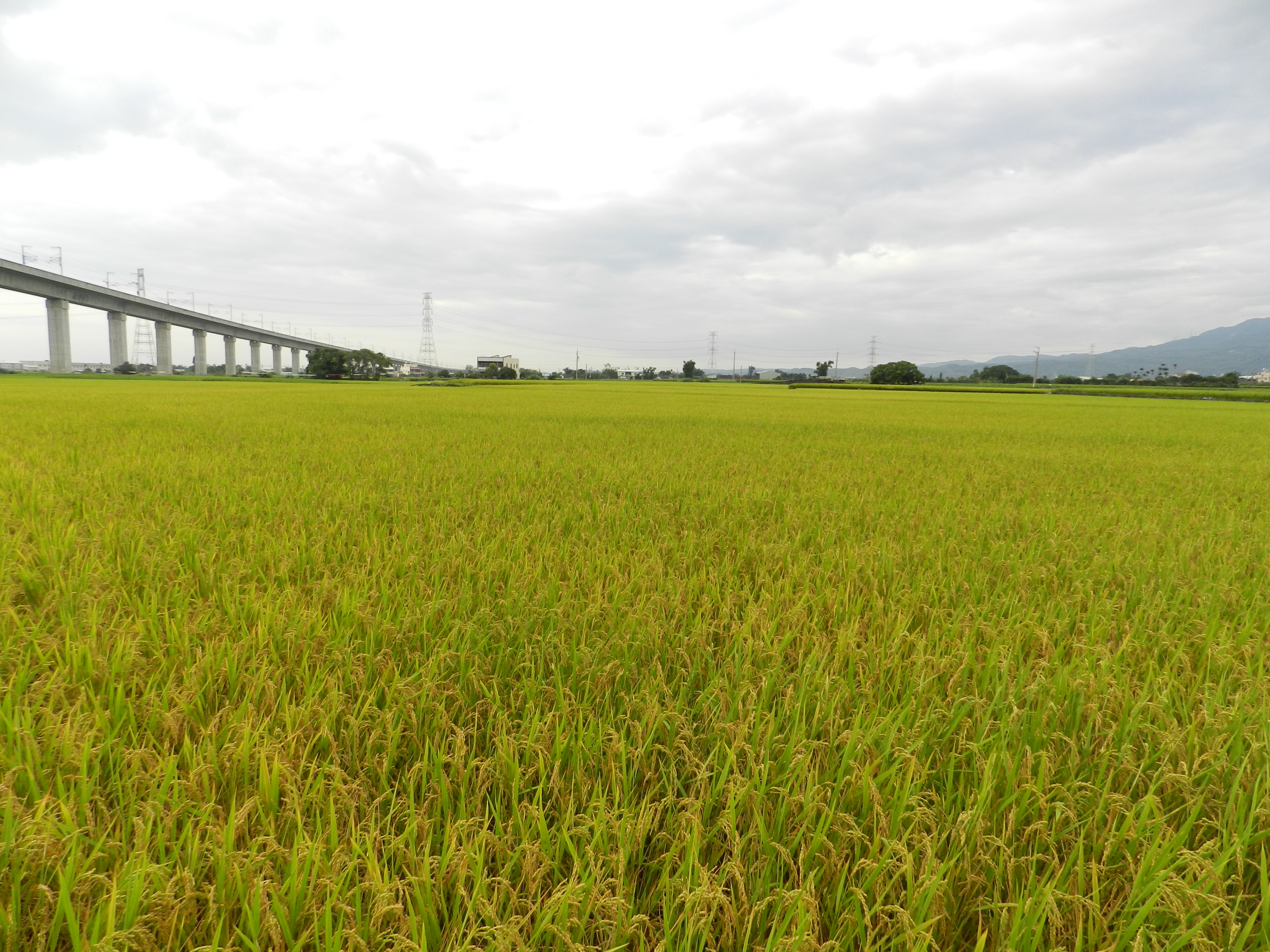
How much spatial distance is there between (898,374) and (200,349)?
317ft

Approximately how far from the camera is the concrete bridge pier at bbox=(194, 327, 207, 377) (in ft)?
223

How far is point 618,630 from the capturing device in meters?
2.24

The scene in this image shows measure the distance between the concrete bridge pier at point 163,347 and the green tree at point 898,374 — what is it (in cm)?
9197

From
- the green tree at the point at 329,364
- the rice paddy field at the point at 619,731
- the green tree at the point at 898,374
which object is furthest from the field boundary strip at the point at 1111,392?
the green tree at the point at 329,364

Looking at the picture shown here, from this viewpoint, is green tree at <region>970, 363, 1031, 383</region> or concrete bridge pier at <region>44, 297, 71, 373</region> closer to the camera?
concrete bridge pier at <region>44, 297, 71, 373</region>

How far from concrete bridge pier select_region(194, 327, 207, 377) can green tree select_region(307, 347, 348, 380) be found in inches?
469

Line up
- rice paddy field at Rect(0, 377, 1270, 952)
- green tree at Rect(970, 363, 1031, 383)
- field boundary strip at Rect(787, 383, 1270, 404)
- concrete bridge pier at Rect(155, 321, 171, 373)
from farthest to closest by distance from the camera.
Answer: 1. green tree at Rect(970, 363, 1031, 383)
2. concrete bridge pier at Rect(155, 321, 171, 373)
3. field boundary strip at Rect(787, 383, 1270, 404)
4. rice paddy field at Rect(0, 377, 1270, 952)

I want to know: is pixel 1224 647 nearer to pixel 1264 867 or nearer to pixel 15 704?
pixel 1264 867

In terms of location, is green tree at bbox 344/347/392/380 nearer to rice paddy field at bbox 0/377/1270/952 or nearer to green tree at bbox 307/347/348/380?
green tree at bbox 307/347/348/380

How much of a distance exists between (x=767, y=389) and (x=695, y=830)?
57.5 metres

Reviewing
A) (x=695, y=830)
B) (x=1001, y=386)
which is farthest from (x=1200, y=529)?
(x=1001, y=386)

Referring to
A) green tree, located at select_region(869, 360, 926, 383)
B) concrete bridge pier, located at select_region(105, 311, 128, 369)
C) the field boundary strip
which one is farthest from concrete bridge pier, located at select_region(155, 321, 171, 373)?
green tree, located at select_region(869, 360, 926, 383)

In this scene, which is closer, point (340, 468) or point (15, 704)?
point (15, 704)

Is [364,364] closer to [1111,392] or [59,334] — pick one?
[59,334]
